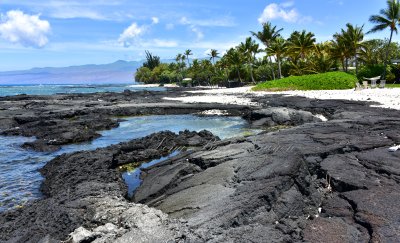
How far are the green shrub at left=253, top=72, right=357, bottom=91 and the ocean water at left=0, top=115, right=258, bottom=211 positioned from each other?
21617 millimetres

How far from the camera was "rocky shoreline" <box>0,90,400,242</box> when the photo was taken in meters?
5.94

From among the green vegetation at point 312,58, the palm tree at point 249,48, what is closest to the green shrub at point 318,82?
the green vegetation at point 312,58

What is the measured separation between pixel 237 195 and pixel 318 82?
132ft

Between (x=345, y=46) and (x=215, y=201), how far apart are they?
47987 mm

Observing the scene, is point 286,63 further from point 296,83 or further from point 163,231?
point 163,231

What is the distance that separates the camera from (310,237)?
221 inches

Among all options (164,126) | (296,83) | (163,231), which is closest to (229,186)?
(163,231)

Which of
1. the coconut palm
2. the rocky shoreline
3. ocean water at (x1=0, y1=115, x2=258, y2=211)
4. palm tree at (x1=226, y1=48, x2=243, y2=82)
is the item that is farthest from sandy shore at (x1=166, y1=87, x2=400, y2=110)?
palm tree at (x1=226, y1=48, x2=243, y2=82)

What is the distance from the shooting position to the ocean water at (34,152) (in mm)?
10188

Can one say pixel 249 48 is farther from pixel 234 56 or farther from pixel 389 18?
pixel 389 18

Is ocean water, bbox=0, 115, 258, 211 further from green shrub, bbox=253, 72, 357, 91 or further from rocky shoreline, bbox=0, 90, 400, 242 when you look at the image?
green shrub, bbox=253, 72, 357, 91

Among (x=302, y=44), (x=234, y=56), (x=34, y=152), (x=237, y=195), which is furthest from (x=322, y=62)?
(x=237, y=195)

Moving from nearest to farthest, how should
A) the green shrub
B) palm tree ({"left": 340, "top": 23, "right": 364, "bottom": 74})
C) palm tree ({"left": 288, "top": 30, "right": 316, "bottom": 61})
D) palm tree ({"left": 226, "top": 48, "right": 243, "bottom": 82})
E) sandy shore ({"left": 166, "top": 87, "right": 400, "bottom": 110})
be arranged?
sandy shore ({"left": 166, "top": 87, "right": 400, "bottom": 110}) → the green shrub → palm tree ({"left": 340, "top": 23, "right": 364, "bottom": 74}) → palm tree ({"left": 288, "top": 30, "right": 316, "bottom": 61}) → palm tree ({"left": 226, "top": 48, "right": 243, "bottom": 82})

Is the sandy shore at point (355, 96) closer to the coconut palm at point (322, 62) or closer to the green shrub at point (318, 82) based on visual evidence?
the green shrub at point (318, 82)
